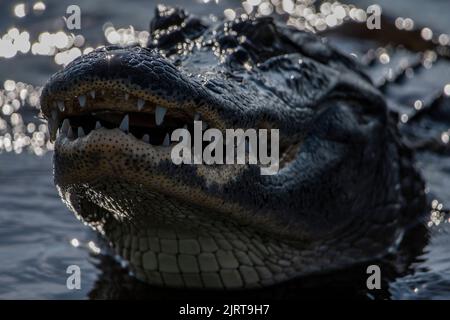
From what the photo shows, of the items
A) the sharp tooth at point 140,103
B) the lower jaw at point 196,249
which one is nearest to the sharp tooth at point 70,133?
the sharp tooth at point 140,103

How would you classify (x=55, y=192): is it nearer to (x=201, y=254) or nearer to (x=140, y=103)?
(x=201, y=254)

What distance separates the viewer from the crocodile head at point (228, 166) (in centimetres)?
303

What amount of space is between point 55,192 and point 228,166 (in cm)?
252

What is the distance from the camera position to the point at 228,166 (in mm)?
3303

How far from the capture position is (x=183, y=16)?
173 inches

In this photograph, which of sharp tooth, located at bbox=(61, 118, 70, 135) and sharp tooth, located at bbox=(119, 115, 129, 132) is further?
sharp tooth, located at bbox=(61, 118, 70, 135)

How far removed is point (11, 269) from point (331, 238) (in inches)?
60.7

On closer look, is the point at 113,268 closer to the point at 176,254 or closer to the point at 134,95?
the point at 176,254

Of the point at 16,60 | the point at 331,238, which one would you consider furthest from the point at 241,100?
the point at 16,60

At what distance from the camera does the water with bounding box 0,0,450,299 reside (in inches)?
167

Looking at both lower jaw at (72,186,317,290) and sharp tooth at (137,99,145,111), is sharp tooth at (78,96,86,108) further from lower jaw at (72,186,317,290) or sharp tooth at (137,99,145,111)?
lower jaw at (72,186,317,290)

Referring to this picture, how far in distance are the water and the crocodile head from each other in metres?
0.27

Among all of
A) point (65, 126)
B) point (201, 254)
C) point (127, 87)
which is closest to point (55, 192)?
point (201, 254)

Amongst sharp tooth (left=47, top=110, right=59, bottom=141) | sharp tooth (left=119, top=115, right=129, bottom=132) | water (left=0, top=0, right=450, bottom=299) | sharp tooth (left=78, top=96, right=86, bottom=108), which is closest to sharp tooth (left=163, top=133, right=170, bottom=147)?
sharp tooth (left=119, top=115, right=129, bottom=132)
